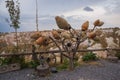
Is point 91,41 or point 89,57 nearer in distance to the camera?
point 89,57

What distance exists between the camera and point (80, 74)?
9.59m

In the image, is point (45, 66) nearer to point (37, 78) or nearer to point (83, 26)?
point (37, 78)

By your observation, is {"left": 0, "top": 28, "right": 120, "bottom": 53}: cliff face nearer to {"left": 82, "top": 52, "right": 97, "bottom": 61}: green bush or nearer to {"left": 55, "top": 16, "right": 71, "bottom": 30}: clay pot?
{"left": 82, "top": 52, "right": 97, "bottom": 61}: green bush

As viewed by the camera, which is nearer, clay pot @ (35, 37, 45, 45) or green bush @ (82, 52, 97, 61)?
clay pot @ (35, 37, 45, 45)

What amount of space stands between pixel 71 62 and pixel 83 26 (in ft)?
4.93

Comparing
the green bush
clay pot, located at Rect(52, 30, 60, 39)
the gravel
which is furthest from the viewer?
the green bush

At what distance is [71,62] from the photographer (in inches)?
408

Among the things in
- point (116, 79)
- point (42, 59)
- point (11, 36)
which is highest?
point (11, 36)

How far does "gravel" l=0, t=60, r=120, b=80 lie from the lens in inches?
364

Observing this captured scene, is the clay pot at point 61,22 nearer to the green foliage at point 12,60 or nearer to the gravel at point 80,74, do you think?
the gravel at point 80,74

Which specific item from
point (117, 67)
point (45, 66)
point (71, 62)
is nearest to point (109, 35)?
point (117, 67)

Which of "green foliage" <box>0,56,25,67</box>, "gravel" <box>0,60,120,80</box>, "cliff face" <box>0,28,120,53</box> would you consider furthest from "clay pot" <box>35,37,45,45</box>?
"cliff face" <box>0,28,120,53</box>

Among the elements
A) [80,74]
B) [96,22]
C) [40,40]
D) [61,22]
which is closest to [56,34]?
[61,22]

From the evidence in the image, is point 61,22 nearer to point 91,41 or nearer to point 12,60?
point 12,60
